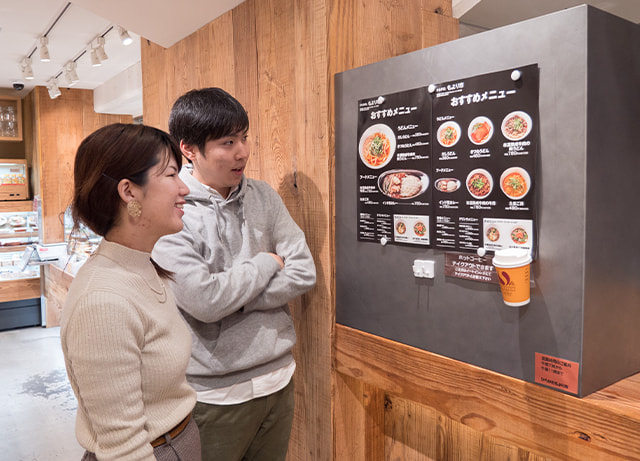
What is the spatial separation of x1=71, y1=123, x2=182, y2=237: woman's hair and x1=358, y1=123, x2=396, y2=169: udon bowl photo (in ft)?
2.52

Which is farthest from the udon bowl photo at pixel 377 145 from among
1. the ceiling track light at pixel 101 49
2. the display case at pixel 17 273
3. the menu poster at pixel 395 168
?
the display case at pixel 17 273

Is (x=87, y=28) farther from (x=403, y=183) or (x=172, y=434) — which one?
(x=172, y=434)

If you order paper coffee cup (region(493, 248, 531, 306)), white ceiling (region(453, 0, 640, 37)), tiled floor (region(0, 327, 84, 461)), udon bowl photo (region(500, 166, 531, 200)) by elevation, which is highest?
white ceiling (region(453, 0, 640, 37))

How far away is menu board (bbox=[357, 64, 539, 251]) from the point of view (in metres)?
1.30

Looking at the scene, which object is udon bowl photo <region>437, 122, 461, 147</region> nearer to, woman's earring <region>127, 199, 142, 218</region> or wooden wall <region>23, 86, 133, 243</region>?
woman's earring <region>127, 199, 142, 218</region>

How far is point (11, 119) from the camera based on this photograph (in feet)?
21.9

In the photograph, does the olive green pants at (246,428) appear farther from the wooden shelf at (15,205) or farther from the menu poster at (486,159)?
the wooden shelf at (15,205)

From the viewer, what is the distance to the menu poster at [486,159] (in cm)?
128

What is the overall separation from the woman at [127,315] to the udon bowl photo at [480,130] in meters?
0.78

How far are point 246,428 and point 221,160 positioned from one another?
0.85 meters

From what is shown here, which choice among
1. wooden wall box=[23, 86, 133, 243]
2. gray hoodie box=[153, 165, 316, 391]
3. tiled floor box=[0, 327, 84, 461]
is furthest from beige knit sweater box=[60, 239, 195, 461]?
wooden wall box=[23, 86, 133, 243]

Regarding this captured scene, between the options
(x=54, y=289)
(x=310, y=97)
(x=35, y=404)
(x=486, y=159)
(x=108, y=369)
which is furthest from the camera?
(x=54, y=289)

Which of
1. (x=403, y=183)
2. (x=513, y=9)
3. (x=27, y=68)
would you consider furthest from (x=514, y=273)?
(x=27, y=68)

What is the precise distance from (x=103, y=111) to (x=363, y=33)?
18.3 feet
